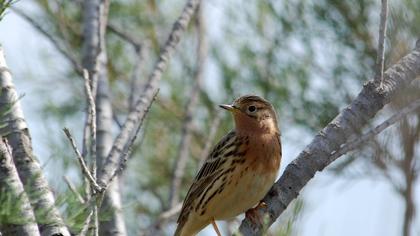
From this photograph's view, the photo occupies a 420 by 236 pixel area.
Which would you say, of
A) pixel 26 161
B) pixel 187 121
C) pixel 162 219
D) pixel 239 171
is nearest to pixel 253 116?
pixel 239 171

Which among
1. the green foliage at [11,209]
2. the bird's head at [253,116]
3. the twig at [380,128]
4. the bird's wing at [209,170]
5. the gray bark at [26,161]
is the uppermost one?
the bird's head at [253,116]

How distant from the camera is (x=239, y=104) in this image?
6.27 metres

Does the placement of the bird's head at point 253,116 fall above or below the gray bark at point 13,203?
above

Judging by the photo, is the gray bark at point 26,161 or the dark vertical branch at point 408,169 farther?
the dark vertical branch at point 408,169

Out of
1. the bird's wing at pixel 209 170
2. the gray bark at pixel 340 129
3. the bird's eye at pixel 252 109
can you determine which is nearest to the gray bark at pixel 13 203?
the gray bark at pixel 340 129

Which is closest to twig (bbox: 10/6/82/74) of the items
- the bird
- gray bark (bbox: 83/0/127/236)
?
gray bark (bbox: 83/0/127/236)

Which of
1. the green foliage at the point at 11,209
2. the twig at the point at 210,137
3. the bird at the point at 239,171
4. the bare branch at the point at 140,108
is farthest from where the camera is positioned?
the twig at the point at 210,137

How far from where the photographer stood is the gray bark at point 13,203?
309 cm

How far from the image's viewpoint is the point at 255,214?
16.1ft

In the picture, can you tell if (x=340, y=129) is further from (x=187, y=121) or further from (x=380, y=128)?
(x=187, y=121)

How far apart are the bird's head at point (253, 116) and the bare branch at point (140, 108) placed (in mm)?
691

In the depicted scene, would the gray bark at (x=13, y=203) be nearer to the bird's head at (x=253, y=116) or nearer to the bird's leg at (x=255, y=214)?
the bird's leg at (x=255, y=214)

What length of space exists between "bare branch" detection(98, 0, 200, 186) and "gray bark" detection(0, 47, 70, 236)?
14.7 inches

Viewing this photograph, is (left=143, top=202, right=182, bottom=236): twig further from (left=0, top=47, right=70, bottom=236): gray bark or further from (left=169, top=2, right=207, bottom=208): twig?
(left=0, top=47, right=70, bottom=236): gray bark
